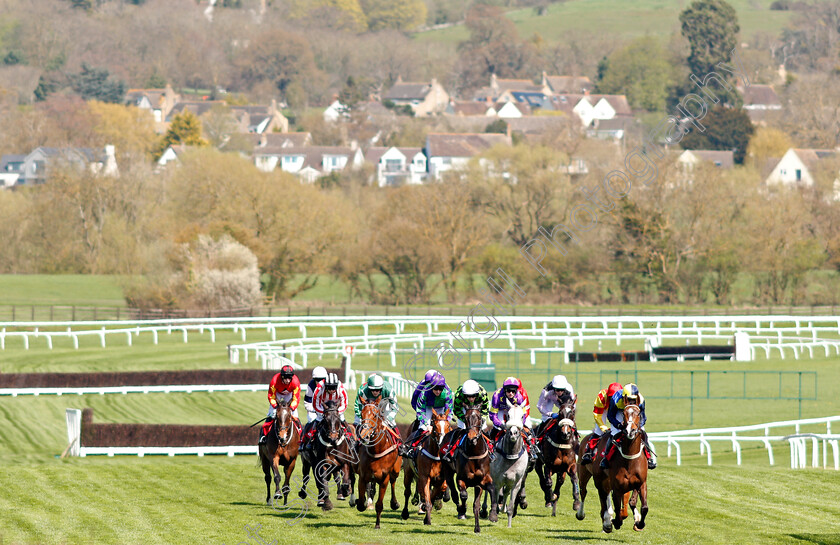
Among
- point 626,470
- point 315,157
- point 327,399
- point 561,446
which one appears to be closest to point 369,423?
point 327,399

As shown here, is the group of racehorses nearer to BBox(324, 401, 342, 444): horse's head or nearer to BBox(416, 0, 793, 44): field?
BBox(324, 401, 342, 444): horse's head

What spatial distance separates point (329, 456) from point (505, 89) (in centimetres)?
14606

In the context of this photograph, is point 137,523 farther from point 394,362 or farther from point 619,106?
point 619,106

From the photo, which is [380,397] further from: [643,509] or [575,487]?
[643,509]

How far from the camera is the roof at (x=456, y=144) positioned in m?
107

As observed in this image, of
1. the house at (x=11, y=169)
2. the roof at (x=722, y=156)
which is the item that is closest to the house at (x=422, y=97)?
the house at (x=11, y=169)

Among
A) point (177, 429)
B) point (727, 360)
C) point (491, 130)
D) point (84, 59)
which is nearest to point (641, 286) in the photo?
point (727, 360)

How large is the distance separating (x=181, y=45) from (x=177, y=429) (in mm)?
166832

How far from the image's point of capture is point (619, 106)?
5340 inches

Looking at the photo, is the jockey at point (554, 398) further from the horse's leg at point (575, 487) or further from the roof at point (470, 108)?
the roof at point (470, 108)

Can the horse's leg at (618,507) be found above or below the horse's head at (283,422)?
below

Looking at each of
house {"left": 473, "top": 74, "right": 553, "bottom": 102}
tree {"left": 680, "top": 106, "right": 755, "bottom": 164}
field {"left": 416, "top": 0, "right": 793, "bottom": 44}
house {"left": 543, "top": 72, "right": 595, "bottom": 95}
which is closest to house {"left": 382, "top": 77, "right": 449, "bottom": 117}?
house {"left": 473, "top": 74, "right": 553, "bottom": 102}

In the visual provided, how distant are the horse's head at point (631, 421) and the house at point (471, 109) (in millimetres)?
128843

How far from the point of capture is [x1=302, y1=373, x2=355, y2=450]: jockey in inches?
488
